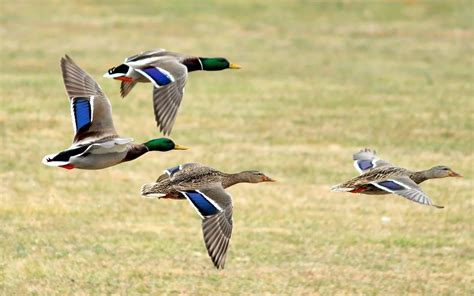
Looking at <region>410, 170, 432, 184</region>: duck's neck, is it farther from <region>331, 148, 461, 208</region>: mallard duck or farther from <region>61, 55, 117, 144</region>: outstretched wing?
<region>61, 55, 117, 144</region>: outstretched wing

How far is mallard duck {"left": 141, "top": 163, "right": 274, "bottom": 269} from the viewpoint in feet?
29.3

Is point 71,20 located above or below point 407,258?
below

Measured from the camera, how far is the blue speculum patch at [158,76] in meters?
9.19

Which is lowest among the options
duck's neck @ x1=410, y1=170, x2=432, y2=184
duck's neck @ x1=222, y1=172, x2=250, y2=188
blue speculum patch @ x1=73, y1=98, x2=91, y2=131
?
duck's neck @ x1=222, y1=172, x2=250, y2=188

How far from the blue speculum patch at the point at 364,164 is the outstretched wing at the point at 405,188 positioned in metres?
1.05

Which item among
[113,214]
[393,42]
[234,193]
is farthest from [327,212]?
[393,42]

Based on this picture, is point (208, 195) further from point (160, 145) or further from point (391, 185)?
point (391, 185)

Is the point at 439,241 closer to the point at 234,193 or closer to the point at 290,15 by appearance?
the point at 234,193

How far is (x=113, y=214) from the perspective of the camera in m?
14.7

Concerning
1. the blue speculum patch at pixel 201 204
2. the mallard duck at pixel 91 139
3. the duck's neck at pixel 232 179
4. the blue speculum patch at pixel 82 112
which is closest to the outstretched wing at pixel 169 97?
the mallard duck at pixel 91 139

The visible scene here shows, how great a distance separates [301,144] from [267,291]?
28.2ft

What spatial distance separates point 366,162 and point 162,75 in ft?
8.22

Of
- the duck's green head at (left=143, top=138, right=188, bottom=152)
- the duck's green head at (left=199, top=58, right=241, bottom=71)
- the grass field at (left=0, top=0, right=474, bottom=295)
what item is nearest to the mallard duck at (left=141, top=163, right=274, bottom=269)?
the duck's green head at (left=143, top=138, right=188, bottom=152)

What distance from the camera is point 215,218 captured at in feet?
29.7
